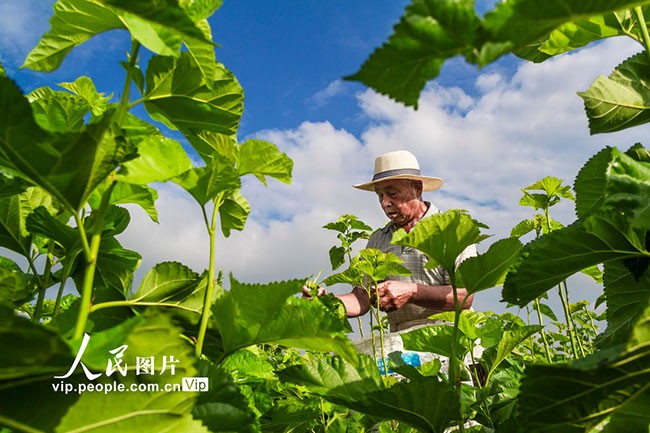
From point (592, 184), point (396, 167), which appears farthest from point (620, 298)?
point (396, 167)

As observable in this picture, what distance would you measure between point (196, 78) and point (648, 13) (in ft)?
3.07

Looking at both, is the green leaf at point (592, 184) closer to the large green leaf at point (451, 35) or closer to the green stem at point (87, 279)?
the large green leaf at point (451, 35)

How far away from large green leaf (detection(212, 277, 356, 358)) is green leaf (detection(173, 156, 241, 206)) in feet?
0.61

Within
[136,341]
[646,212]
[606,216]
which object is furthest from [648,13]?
[136,341]

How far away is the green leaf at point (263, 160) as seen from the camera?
1044 mm

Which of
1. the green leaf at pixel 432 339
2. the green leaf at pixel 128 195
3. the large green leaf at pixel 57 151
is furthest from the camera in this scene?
the green leaf at pixel 432 339

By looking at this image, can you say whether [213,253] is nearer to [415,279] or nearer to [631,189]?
[631,189]

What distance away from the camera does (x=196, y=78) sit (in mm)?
1006

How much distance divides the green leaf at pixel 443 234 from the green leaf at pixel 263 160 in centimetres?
32

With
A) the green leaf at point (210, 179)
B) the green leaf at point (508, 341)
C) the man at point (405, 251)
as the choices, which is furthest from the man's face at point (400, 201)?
the green leaf at point (210, 179)

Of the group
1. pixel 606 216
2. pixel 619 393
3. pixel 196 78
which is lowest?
pixel 619 393

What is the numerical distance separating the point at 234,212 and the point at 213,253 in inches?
9.5

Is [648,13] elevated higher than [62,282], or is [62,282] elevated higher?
[648,13]

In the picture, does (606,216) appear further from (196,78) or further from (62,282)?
(62,282)
